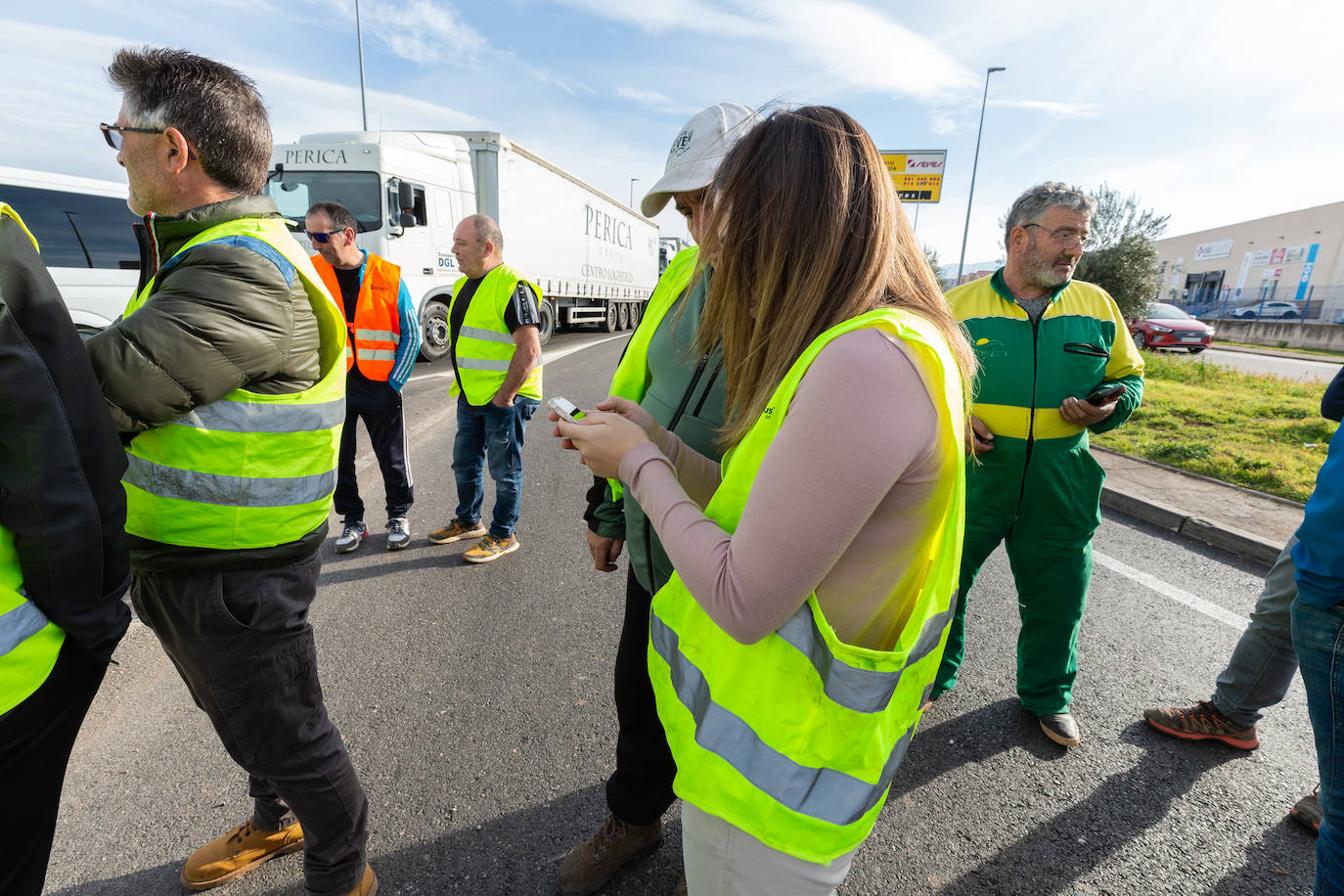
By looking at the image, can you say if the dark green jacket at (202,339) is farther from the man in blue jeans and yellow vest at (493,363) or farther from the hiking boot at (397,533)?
the hiking boot at (397,533)

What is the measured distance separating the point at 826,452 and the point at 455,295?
3815 mm

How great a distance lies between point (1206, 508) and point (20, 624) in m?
6.46

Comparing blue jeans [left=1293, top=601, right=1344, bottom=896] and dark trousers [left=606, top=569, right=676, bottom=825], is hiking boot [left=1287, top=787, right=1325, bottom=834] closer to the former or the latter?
blue jeans [left=1293, top=601, right=1344, bottom=896]

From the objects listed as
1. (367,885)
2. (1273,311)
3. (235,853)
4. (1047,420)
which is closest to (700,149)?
(1047,420)

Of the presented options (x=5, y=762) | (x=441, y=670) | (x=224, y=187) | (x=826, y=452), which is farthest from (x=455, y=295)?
(x=826, y=452)

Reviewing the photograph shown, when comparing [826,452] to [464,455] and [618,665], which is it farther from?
[464,455]

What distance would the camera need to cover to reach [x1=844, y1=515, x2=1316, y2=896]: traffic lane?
196 cm

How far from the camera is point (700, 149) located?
1.70 m

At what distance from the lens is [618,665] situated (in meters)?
1.89

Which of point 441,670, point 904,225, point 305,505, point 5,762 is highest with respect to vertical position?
point 904,225

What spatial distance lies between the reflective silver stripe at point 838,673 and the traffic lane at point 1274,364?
16.9 metres

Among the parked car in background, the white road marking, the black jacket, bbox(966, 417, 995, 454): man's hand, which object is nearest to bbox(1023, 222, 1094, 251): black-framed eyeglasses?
bbox(966, 417, 995, 454): man's hand

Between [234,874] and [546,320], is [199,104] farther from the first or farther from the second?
[546,320]

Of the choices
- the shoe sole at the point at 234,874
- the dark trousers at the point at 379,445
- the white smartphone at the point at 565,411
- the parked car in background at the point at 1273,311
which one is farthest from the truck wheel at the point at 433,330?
the parked car in background at the point at 1273,311
